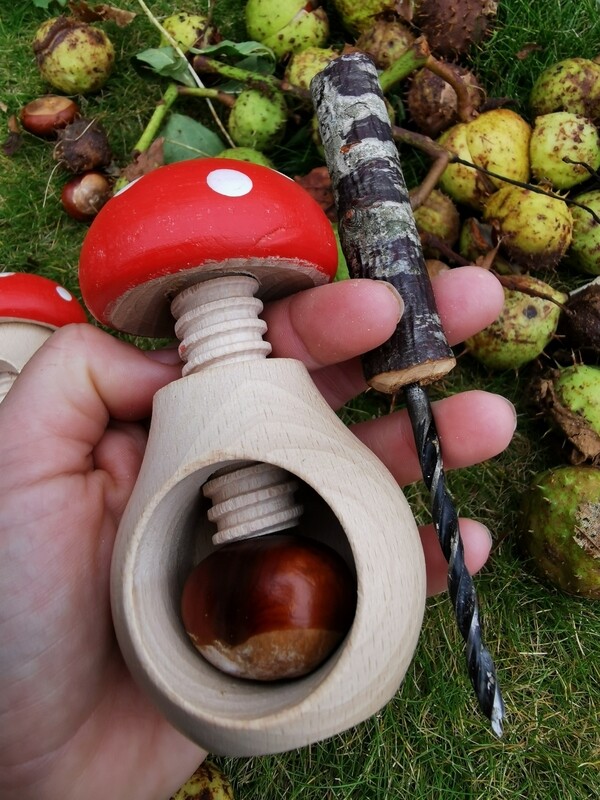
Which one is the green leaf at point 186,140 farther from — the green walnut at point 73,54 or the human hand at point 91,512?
the human hand at point 91,512

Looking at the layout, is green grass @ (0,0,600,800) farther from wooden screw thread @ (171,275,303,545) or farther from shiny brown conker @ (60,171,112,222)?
wooden screw thread @ (171,275,303,545)

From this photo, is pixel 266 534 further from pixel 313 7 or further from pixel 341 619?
pixel 313 7

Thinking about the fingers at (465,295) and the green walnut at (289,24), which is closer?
the fingers at (465,295)

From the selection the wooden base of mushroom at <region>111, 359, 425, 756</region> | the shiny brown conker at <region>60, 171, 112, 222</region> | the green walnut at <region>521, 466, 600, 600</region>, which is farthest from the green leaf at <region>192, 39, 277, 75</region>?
the green walnut at <region>521, 466, 600, 600</region>

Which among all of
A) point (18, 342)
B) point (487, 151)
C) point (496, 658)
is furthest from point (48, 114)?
point (496, 658)

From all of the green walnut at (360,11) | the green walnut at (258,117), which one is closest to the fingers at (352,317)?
the green walnut at (258,117)

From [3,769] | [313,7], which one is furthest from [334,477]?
[313,7]
